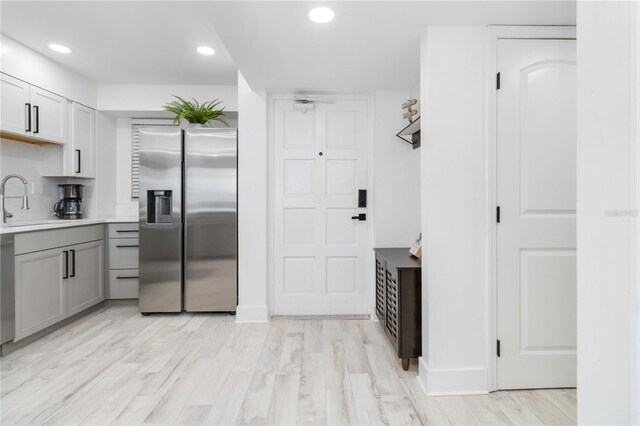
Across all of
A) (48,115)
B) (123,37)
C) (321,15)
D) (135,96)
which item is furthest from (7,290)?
(321,15)

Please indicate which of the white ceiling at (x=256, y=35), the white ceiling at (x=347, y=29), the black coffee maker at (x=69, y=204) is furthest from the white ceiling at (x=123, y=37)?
the black coffee maker at (x=69, y=204)

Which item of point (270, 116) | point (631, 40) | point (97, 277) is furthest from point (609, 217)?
point (97, 277)

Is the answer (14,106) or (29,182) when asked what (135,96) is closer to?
(14,106)

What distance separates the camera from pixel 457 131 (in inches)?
80.7

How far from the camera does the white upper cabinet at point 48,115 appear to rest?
123 inches

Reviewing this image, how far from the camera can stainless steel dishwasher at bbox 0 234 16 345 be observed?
8.24 ft

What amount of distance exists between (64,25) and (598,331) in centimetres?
370

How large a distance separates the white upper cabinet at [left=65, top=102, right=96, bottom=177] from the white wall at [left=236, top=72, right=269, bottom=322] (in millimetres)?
1823

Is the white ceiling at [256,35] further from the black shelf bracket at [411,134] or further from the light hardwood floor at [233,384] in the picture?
the light hardwood floor at [233,384]

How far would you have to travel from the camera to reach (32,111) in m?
3.11

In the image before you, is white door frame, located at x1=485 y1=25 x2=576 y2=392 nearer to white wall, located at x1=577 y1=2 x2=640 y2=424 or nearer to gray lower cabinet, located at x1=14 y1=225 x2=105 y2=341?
white wall, located at x1=577 y1=2 x2=640 y2=424

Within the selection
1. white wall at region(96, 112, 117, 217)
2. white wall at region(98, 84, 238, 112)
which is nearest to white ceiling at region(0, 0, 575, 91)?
white wall at region(98, 84, 238, 112)

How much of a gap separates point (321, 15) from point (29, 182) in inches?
131

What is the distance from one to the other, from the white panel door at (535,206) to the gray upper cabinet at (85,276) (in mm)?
3628
